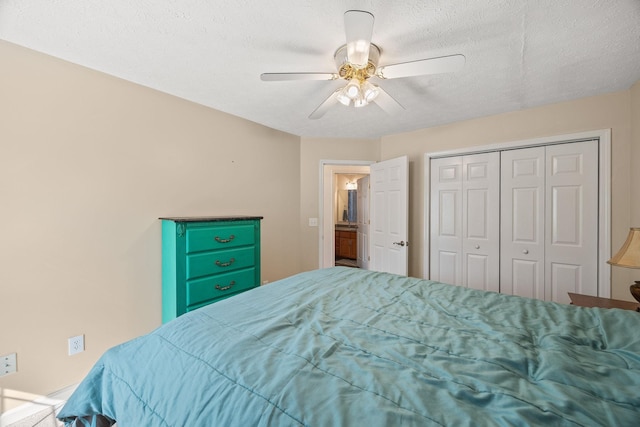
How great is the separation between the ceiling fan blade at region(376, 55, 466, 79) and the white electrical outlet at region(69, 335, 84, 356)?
2.65 m

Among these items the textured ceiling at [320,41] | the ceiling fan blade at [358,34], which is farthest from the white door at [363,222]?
the ceiling fan blade at [358,34]

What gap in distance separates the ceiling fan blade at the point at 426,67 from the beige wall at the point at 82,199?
6.09ft

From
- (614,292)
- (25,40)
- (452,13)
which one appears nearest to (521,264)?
(614,292)

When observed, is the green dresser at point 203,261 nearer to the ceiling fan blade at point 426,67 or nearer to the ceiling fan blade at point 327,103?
the ceiling fan blade at point 327,103

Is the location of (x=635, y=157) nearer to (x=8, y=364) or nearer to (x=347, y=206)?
(x=8, y=364)

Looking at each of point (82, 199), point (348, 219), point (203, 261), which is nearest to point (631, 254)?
point (203, 261)

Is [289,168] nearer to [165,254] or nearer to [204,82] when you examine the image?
[204,82]

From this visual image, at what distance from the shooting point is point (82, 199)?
6.11 feet

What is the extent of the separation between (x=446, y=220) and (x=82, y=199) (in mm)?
3405

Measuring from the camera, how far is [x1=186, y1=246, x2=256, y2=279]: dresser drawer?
2.07m

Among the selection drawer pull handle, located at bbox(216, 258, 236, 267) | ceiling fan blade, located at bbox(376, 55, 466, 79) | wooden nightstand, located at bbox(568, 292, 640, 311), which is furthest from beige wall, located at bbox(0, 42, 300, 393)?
wooden nightstand, located at bbox(568, 292, 640, 311)

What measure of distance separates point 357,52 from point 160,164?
6.07 ft

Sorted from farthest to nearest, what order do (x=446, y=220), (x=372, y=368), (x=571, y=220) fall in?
(x=446, y=220) → (x=571, y=220) → (x=372, y=368)

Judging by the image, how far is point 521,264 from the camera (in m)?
2.68
